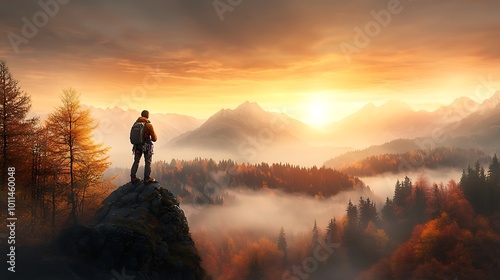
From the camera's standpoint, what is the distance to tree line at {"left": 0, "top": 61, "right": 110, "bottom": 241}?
27469 millimetres

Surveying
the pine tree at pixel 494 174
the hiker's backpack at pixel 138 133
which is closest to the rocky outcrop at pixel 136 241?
the hiker's backpack at pixel 138 133

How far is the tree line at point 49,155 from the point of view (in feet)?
90.1

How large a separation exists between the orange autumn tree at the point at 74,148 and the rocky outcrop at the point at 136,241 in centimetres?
645

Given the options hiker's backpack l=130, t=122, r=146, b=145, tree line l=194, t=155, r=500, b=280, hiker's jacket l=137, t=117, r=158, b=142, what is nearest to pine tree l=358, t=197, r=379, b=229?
tree line l=194, t=155, r=500, b=280

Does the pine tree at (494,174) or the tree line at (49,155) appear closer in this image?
the tree line at (49,155)

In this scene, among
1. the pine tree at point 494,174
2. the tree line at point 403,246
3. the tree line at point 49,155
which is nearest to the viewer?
the tree line at point 49,155

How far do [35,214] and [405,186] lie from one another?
565ft

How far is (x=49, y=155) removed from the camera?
90.4 feet

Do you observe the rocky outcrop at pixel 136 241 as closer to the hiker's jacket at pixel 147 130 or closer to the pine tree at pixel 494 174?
the hiker's jacket at pixel 147 130

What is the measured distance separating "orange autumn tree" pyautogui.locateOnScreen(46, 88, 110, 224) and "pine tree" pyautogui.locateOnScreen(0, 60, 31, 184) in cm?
233

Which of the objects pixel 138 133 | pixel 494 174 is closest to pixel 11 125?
pixel 138 133

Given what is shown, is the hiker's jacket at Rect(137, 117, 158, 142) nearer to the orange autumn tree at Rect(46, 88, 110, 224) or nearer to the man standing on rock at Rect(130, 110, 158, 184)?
the man standing on rock at Rect(130, 110, 158, 184)

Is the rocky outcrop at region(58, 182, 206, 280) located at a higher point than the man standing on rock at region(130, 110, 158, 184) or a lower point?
lower

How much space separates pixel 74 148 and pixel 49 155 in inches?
77.4
